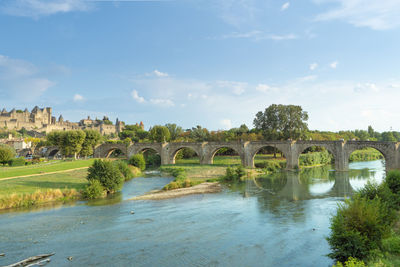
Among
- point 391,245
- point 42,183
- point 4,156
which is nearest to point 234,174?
point 42,183

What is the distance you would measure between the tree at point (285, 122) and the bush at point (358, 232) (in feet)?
163

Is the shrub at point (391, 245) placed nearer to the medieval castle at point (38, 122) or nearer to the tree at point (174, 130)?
the tree at point (174, 130)

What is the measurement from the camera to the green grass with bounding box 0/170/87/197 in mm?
24766

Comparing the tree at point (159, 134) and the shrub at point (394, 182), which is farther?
the tree at point (159, 134)

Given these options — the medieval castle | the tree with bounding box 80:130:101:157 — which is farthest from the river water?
the medieval castle

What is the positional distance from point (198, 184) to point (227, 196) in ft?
24.7

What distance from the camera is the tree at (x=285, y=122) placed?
6031 centimetres

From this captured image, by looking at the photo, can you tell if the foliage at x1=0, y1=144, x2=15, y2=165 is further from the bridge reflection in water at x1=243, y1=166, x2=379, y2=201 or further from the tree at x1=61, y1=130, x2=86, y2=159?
the bridge reflection in water at x1=243, y1=166, x2=379, y2=201

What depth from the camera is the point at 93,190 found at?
2620 cm

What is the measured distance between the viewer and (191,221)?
62.4ft

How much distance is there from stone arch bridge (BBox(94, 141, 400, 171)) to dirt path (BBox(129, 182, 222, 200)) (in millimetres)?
19837

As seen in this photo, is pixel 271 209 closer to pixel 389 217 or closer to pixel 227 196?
pixel 227 196

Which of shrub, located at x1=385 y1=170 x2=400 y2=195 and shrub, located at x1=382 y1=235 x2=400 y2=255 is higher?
shrub, located at x1=385 y1=170 x2=400 y2=195

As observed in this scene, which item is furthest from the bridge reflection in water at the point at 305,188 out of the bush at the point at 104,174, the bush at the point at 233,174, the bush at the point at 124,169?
the bush at the point at 124,169
